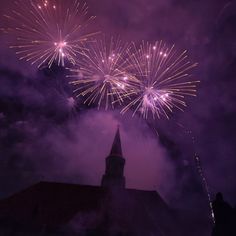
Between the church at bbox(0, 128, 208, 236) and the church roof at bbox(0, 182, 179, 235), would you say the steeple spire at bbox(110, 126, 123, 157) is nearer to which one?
the church at bbox(0, 128, 208, 236)

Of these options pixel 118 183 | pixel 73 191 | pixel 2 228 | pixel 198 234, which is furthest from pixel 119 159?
pixel 2 228

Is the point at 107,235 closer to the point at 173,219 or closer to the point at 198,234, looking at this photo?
the point at 173,219

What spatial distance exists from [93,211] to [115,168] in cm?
945

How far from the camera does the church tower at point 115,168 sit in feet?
145

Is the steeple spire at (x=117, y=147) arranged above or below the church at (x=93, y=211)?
above

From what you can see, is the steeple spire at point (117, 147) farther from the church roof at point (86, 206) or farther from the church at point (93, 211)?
the church roof at point (86, 206)

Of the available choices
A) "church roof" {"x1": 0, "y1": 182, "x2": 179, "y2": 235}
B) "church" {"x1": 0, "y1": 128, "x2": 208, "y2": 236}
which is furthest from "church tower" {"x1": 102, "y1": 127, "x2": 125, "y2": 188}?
"church roof" {"x1": 0, "y1": 182, "x2": 179, "y2": 235}

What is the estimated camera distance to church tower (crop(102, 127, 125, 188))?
44.2m

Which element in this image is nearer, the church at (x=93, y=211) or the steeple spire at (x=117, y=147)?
the church at (x=93, y=211)

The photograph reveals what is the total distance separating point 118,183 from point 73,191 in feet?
22.3

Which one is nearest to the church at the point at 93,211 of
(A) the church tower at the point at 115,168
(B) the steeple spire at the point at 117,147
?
(A) the church tower at the point at 115,168

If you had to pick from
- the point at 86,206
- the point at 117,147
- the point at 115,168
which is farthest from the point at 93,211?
the point at 117,147

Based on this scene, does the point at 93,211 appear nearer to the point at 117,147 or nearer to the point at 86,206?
the point at 86,206

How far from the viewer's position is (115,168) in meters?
45.7
